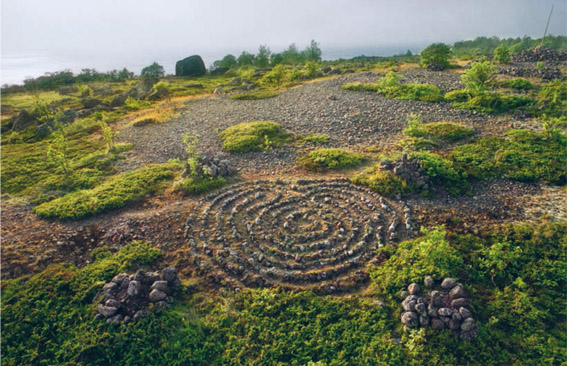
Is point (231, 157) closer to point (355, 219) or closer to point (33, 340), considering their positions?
point (355, 219)

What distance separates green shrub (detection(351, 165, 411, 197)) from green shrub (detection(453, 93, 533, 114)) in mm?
12734

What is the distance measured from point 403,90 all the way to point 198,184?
21.0m

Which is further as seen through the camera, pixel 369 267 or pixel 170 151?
pixel 170 151

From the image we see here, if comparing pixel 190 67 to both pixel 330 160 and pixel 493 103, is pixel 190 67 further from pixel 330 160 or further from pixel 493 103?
pixel 330 160

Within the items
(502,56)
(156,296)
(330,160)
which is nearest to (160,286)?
(156,296)

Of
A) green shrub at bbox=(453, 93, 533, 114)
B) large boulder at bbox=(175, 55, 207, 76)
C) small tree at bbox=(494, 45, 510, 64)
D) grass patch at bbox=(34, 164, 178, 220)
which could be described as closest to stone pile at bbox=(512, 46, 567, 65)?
small tree at bbox=(494, 45, 510, 64)

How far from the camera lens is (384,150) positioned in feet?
58.0

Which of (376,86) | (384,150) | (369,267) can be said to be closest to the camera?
(369,267)

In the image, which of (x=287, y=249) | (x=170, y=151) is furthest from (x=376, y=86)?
(x=287, y=249)

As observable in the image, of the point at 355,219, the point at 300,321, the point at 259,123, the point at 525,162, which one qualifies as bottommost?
the point at 300,321

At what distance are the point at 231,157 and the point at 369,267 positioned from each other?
434 inches

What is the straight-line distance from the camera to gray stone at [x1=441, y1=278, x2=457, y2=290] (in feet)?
28.4

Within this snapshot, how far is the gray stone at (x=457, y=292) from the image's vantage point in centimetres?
830

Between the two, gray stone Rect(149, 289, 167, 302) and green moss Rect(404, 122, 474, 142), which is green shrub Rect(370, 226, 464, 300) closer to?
gray stone Rect(149, 289, 167, 302)
